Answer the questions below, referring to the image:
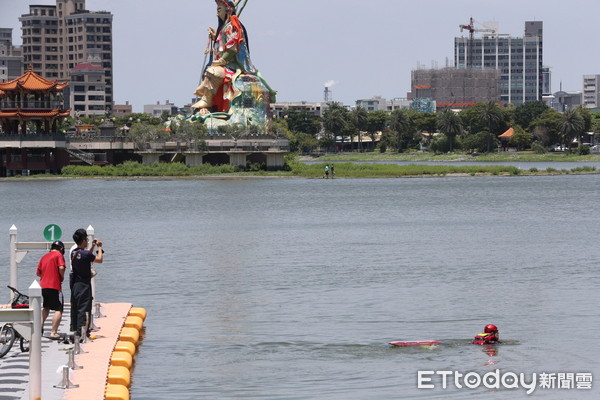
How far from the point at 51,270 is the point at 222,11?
95607 millimetres

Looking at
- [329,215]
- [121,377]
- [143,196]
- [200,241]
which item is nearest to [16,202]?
[143,196]

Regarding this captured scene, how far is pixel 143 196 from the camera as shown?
286 ft

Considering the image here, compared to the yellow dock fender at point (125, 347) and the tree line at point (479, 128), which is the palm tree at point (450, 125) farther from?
the yellow dock fender at point (125, 347)

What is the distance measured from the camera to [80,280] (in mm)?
21266

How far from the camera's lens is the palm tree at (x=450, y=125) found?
17800 centimetres

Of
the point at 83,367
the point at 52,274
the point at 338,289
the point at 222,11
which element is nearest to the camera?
the point at 83,367

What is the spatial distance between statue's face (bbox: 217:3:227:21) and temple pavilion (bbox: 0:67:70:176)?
16.7 m

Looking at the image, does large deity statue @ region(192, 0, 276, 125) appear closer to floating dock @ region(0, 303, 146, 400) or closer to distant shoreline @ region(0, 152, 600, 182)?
distant shoreline @ region(0, 152, 600, 182)

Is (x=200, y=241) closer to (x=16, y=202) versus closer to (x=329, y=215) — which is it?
(x=329, y=215)

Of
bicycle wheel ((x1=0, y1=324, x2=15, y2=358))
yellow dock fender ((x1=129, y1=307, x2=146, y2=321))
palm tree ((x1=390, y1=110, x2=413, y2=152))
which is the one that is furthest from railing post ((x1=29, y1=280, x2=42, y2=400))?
palm tree ((x1=390, y1=110, x2=413, y2=152))

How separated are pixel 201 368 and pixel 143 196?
64744mm

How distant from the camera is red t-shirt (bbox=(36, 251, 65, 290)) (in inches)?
838

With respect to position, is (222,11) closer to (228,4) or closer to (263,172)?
(228,4)

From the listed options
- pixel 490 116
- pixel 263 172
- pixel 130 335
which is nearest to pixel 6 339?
pixel 130 335
